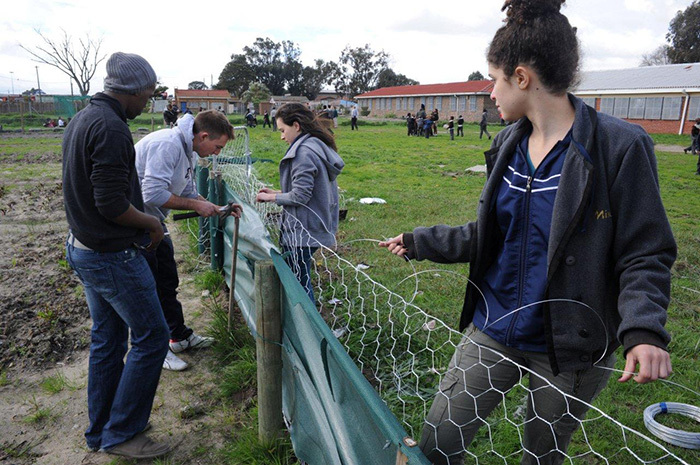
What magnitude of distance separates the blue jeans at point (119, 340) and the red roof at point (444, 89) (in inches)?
1740

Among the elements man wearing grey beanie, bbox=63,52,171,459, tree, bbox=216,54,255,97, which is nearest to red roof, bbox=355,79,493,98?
tree, bbox=216,54,255,97

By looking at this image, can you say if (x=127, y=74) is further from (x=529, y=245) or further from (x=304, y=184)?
(x=529, y=245)

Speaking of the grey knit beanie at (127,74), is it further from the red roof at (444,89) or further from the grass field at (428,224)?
the red roof at (444,89)

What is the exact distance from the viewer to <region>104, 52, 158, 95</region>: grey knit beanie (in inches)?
94.9

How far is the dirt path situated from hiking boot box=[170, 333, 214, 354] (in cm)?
8

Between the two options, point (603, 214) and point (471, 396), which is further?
point (471, 396)

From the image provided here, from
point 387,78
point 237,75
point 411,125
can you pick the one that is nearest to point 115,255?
point 411,125

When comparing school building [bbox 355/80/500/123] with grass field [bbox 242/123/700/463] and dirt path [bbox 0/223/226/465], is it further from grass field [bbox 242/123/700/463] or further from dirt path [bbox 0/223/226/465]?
dirt path [bbox 0/223/226/465]

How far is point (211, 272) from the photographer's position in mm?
5266

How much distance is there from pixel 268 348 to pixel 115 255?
2.92ft

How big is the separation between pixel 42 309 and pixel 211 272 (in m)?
1.53

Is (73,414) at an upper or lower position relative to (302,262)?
lower

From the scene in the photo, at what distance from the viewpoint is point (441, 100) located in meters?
51.1

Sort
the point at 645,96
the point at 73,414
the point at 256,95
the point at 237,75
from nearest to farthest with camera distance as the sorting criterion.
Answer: the point at 73,414, the point at 645,96, the point at 256,95, the point at 237,75
